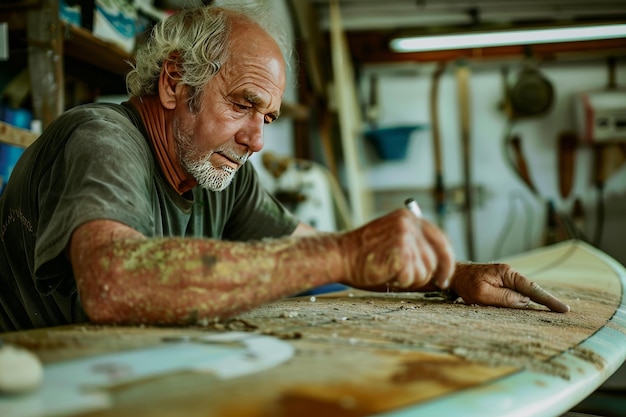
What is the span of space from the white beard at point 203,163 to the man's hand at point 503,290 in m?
0.72

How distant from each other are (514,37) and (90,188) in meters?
5.23

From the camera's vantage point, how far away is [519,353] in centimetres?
102

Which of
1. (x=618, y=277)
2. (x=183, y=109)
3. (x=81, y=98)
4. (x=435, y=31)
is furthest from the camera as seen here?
(x=435, y=31)

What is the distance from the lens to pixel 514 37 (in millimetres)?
5637

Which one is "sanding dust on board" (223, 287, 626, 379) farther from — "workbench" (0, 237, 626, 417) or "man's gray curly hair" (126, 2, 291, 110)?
"man's gray curly hair" (126, 2, 291, 110)

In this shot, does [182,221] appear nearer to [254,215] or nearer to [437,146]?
[254,215]

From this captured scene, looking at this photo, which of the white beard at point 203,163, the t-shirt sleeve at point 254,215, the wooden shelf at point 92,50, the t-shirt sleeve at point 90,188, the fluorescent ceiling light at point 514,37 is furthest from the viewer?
the fluorescent ceiling light at point 514,37

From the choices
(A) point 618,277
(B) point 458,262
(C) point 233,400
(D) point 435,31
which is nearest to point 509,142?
(D) point 435,31

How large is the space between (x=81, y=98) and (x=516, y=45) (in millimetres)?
4441

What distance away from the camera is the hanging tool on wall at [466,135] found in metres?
6.41

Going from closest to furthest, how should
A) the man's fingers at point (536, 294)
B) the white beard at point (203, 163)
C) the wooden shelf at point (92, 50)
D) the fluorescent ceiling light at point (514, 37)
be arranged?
the man's fingers at point (536, 294) < the white beard at point (203, 163) < the wooden shelf at point (92, 50) < the fluorescent ceiling light at point (514, 37)

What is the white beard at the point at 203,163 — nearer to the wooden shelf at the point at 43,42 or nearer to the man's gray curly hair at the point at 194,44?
the man's gray curly hair at the point at 194,44

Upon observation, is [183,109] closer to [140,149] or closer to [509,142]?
[140,149]

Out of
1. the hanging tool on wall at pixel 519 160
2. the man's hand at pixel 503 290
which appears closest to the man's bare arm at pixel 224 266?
the man's hand at pixel 503 290
